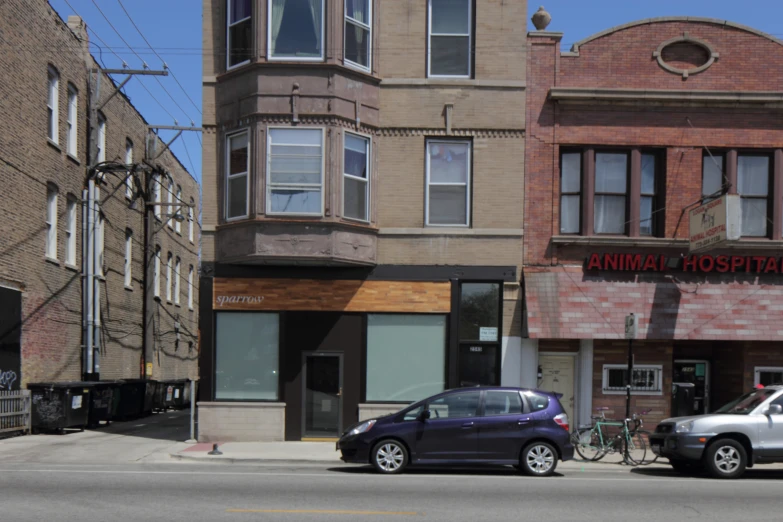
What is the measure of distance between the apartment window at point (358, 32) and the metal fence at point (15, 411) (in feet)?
35.0

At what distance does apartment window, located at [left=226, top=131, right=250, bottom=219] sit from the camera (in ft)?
58.2

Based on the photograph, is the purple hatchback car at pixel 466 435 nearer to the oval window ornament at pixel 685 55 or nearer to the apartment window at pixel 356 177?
the apartment window at pixel 356 177

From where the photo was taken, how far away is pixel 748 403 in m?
14.2

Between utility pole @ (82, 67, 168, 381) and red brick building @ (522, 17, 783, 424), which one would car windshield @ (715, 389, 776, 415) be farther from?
utility pole @ (82, 67, 168, 381)

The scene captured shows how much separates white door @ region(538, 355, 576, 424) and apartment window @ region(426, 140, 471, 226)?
3622 mm

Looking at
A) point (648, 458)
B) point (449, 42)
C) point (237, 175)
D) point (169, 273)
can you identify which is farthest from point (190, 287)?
point (648, 458)

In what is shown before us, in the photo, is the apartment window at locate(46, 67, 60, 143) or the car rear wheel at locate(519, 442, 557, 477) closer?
the car rear wheel at locate(519, 442, 557, 477)

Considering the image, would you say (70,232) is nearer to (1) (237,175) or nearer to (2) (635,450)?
(1) (237,175)

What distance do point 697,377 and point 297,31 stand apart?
1207 centimetres

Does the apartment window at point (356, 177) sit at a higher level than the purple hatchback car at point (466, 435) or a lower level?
higher

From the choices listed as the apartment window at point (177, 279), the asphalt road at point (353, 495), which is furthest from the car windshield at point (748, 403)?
the apartment window at point (177, 279)

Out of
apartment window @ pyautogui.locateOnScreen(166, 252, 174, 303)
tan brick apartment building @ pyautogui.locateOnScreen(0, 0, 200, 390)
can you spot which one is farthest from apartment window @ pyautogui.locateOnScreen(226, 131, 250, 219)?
apartment window @ pyautogui.locateOnScreen(166, 252, 174, 303)

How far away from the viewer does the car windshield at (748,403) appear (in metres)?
13.9

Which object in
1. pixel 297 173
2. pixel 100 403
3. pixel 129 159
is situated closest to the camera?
pixel 297 173
